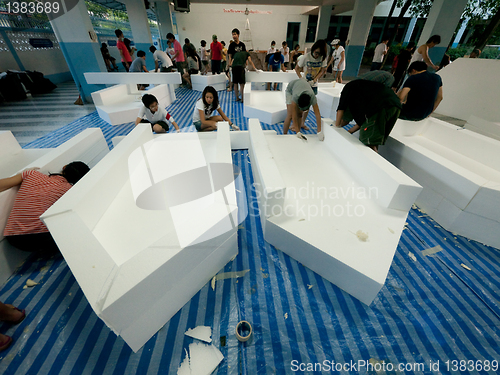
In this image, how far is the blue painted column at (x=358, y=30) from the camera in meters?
7.56

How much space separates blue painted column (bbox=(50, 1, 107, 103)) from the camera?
438 centimetres

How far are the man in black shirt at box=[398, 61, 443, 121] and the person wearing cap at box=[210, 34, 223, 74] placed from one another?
5.45 m

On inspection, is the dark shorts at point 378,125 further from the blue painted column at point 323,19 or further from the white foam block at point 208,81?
the blue painted column at point 323,19

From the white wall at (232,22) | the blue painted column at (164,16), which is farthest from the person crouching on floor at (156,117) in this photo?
the white wall at (232,22)

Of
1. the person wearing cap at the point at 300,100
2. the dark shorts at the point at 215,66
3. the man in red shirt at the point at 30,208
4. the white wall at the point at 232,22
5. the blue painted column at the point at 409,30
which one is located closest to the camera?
the man in red shirt at the point at 30,208

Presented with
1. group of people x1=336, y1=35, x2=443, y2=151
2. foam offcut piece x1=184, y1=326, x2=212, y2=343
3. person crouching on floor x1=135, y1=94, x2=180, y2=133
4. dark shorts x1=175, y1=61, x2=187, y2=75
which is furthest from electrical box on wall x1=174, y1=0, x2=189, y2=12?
foam offcut piece x1=184, y1=326, x2=212, y2=343

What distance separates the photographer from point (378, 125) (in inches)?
82.0

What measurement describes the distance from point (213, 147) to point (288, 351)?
198cm

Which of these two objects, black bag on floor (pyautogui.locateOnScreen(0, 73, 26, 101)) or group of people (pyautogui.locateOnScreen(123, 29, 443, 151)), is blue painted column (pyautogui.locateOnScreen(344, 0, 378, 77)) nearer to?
group of people (pyautogui.locateOnScreen(123, 29, 443, 151))

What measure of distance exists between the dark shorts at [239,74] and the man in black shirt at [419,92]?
3352mm

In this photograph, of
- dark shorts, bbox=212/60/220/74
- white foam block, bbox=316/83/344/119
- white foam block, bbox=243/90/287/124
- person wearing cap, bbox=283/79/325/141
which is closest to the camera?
person wearing cap, bbox=283/79/325/141

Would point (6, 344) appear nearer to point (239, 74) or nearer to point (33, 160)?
point (33, 160)

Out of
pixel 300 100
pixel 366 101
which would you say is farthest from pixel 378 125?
pixel 300 100

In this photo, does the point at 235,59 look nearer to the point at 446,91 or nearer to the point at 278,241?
the point at 278,241
